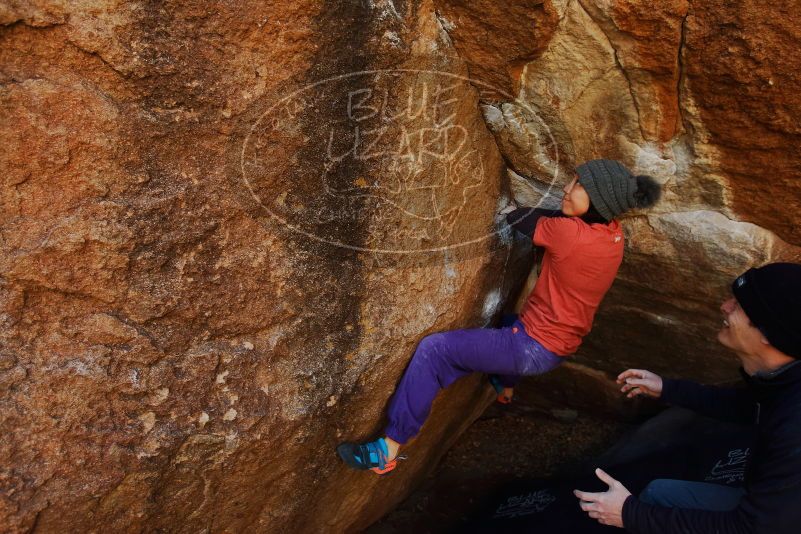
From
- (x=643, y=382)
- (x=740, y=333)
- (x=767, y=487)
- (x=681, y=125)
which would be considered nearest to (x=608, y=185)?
(x=681, y=125)

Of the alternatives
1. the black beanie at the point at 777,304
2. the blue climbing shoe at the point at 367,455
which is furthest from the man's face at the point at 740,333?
the blue climbing shoe at the point at 367,455

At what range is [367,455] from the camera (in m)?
2.43

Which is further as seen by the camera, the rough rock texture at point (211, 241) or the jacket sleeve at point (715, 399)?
the jacket sleeve at point (715, 399)

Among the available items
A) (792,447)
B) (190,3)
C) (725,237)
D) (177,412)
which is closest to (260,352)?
(177,412)

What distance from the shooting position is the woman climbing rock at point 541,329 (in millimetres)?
2334

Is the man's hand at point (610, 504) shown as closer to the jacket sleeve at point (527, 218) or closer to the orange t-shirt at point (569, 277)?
the orange t-shirt at point (569, 277)

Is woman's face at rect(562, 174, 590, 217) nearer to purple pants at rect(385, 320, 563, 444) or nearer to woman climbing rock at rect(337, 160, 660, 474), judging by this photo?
woman climbing rock at rect(337, 160, 660, 474)

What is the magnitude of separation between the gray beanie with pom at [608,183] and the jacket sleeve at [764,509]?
2.71ft

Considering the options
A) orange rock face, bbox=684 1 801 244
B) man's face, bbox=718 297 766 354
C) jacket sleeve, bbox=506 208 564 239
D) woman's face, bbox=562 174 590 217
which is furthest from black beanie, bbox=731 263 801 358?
Result: jacket sleeve, bbox=506 208 564 239

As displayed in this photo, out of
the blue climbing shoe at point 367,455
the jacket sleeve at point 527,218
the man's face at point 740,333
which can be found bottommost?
the blue climbing shoe at point 367,455

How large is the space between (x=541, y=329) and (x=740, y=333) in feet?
2.17

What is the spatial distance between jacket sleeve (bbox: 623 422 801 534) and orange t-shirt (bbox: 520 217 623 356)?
0.69 metres

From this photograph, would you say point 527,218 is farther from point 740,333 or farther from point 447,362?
point 740,333

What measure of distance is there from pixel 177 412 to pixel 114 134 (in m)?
0.80
